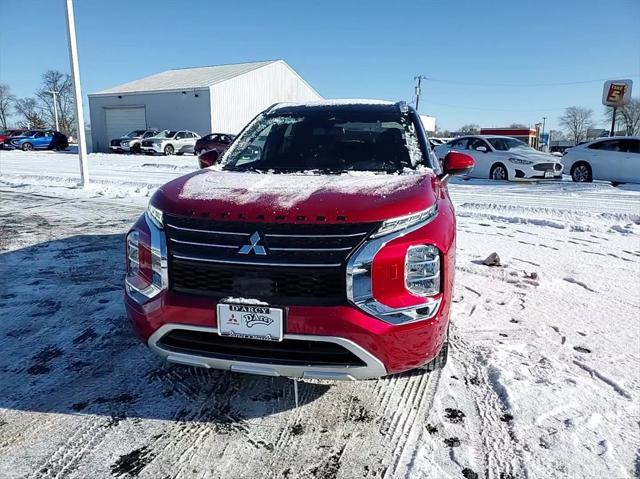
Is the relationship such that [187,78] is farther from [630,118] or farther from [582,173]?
[630,118]

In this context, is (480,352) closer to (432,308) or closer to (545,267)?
(432,308)

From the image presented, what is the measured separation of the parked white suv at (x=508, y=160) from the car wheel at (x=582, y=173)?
502 millimetres

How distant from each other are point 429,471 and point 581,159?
1370cm

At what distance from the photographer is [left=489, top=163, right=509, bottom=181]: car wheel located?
531 inches

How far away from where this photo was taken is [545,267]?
5.09 m

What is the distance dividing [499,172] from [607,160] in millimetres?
2847

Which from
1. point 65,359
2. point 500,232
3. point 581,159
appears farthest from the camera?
point 581,159

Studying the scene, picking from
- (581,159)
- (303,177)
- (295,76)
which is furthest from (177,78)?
(303,177)

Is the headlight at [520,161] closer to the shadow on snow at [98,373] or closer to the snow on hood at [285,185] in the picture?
the snow on hood at [285,185]

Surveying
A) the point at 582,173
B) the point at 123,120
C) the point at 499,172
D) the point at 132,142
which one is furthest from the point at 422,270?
the point at 123,120

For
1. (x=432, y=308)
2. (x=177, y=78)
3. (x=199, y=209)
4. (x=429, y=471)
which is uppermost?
(x=177, y=78)

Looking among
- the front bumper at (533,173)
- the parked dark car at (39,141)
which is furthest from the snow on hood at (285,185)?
the parked dark car at (39,141)

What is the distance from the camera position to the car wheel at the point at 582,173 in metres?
13.2

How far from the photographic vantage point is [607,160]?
1287 cm
